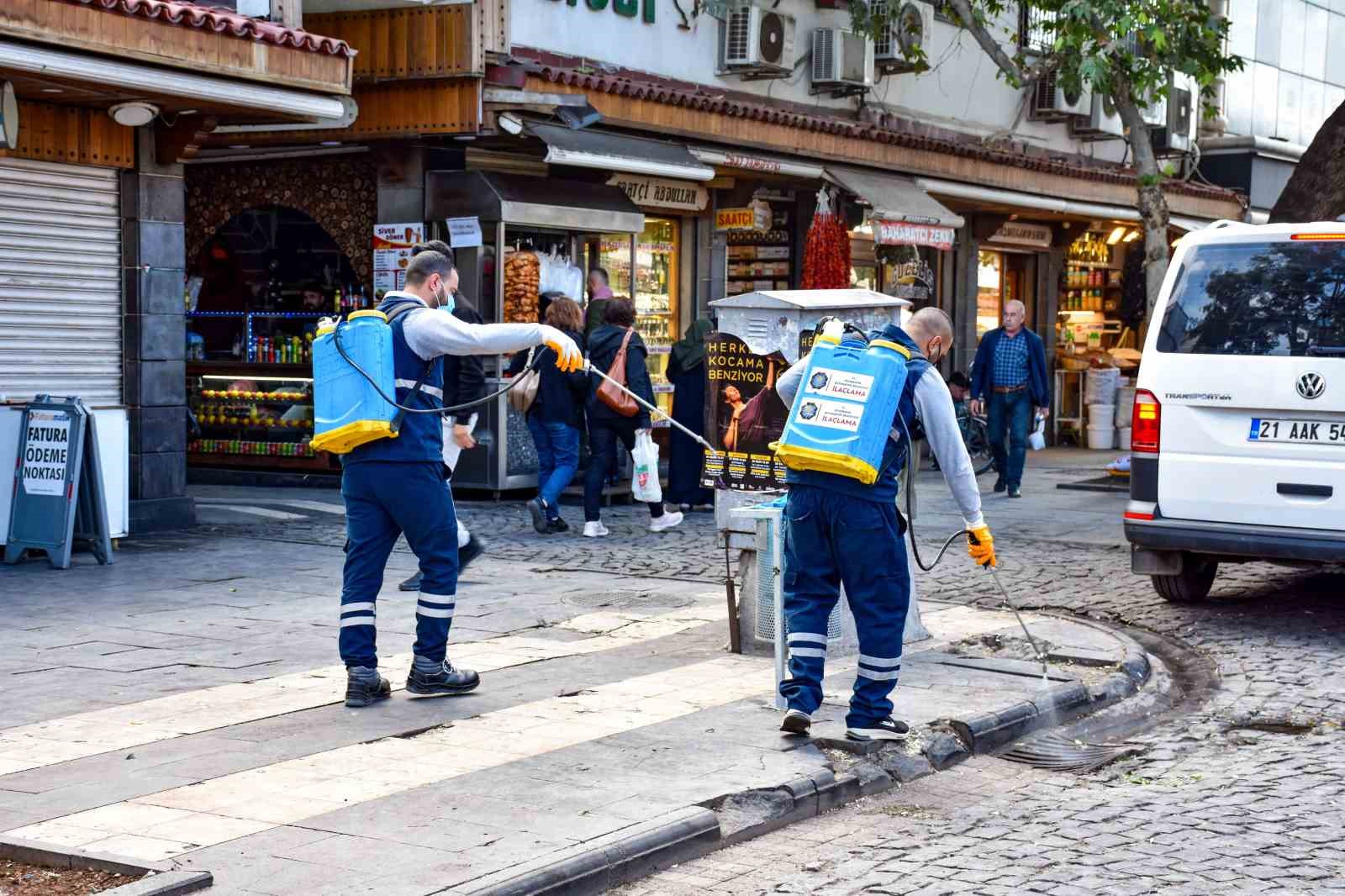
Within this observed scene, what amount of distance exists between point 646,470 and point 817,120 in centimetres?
618

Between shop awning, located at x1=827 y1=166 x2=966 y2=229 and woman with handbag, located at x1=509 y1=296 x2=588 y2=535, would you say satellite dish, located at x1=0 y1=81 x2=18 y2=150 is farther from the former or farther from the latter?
shop awning, located at x1=827 y1=166 x2=966 y2=229

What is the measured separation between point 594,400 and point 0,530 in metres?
4.35

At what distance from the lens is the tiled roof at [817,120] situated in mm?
15125

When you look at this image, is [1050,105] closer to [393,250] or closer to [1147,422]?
[393,250]

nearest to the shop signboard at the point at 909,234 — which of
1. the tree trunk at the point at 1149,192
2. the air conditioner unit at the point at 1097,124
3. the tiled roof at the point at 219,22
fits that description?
the tree trunk at the point at 1149,192

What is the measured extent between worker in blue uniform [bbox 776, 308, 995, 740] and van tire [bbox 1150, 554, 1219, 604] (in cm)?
387

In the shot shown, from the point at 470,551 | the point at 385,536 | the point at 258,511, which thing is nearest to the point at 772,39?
the point at 258,511

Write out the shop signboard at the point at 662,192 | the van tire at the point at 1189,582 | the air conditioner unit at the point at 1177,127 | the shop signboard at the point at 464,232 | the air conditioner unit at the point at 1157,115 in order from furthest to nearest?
the air conditioner unit at the point at 1177,127, the air conditioner unit at the point at 1157,115, the shop signboard at the point at 662,192, the shop signboard at the point at 464,232, the van tire at the point at 1189,582

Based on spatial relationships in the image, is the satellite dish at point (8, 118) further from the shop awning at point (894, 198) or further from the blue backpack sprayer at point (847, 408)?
the shop awning at point (894, 198)

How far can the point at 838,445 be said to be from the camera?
631 cm

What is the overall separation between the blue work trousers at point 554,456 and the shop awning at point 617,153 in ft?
7.86

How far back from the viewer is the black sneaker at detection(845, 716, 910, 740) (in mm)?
6477

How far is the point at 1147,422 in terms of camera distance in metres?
9.43

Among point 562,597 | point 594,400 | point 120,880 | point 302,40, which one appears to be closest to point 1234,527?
point 562,597
